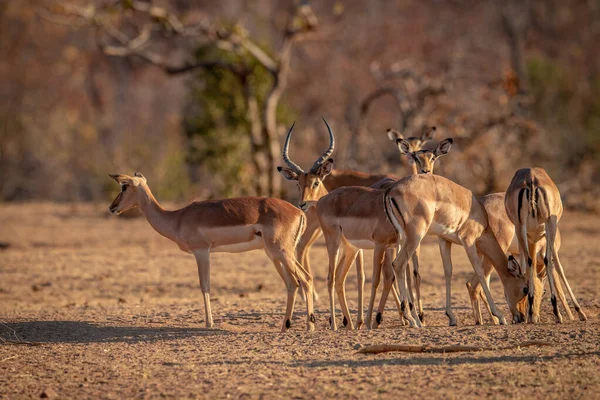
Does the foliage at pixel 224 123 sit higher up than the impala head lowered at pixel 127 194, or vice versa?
the foliage at pixel 224 123

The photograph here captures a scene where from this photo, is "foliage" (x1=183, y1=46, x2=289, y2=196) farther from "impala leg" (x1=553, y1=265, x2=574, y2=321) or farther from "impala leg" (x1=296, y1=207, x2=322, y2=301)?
"impala leg" (x1=553, y1=265, x2=574, y2=321)

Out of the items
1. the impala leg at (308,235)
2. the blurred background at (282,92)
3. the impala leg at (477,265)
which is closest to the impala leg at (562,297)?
the impala leg at (477,265)

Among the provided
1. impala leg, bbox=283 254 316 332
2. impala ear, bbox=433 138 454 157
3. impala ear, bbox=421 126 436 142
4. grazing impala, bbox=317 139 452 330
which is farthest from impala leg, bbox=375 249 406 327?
impala ear, bbox=421 126 436 142

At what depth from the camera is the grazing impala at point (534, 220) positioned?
8.54 m

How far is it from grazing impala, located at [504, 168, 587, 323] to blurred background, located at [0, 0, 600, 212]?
9372 mm

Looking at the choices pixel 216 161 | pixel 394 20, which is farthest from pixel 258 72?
pixel 394 20

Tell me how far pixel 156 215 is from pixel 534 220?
12.9ft

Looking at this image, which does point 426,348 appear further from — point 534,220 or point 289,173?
point 289,173

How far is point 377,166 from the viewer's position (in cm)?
1884

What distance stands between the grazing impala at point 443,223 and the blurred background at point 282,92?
933 centimetres

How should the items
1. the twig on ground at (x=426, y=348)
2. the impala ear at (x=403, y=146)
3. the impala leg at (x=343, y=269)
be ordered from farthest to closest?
the impala ear at (x=403, y=146), the impala leg at (x=343, y=269), the twig on ground at (x=426, y=348)

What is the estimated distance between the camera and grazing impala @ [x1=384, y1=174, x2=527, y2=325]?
8391 mm

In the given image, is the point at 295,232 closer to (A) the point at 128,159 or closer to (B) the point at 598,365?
(B) the point at 598,365

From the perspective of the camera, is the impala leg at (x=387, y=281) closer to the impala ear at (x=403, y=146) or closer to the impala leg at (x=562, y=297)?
the impala leg at (x=562, y=297)
